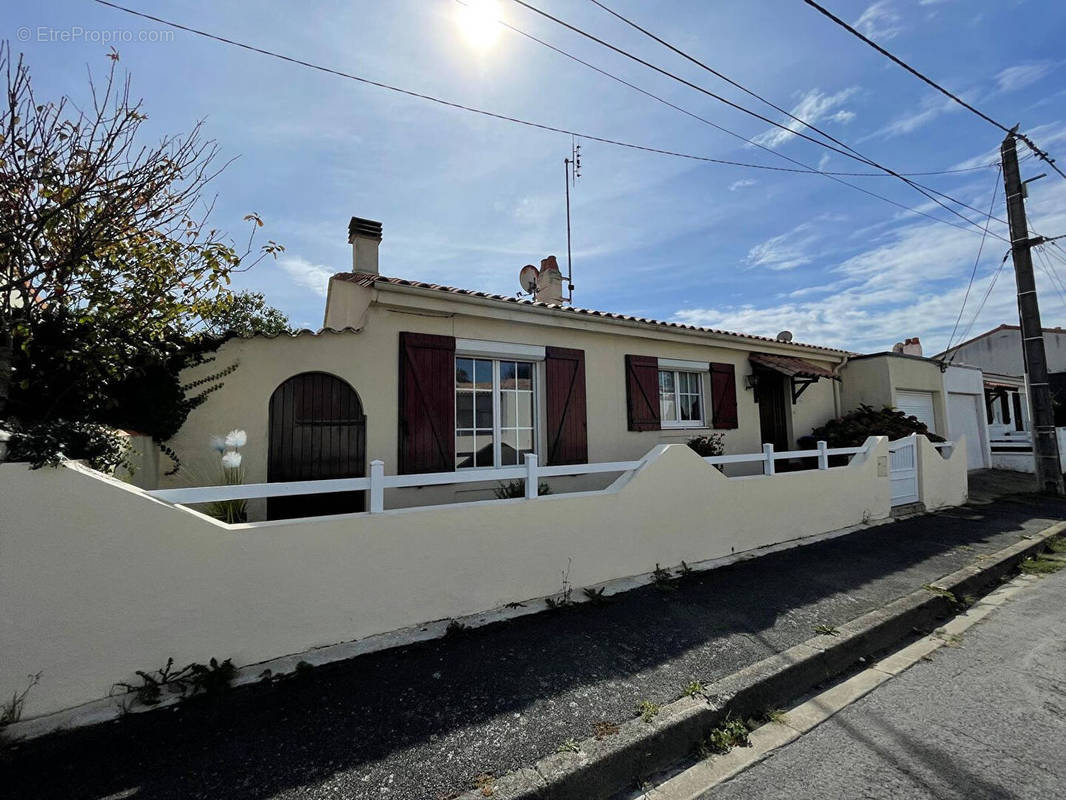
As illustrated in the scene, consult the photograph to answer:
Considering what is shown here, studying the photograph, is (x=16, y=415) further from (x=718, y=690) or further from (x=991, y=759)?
(x=991, y=759)

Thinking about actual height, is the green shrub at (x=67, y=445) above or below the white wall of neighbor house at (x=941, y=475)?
above

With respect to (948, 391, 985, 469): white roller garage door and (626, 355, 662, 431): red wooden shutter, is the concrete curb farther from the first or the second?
(948, 391, 985, 469): white roller garage door

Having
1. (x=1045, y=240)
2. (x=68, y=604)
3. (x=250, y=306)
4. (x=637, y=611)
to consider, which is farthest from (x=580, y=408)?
(x=250, y=306)

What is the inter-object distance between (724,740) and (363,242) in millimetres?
6626

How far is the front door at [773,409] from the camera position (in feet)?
28.5

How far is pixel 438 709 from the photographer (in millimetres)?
2543

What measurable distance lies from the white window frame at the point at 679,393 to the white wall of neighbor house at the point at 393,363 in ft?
0.32

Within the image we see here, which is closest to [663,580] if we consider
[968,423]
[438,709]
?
[438,709]

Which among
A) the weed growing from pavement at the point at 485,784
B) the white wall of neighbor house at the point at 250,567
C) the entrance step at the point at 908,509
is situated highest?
the white wall of neighbor house at the point at 250,567

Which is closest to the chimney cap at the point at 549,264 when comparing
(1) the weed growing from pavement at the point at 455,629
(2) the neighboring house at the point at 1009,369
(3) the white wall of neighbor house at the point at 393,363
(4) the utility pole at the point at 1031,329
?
(3) the white wall of neighbor house at the point at 393,363

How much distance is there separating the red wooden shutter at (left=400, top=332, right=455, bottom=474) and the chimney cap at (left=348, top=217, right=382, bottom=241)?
7.28ft

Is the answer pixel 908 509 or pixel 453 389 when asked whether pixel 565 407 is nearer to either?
pixel 453 389

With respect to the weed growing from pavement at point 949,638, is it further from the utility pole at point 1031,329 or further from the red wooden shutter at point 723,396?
the utility pole at point 1031,329

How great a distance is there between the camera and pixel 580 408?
20.9 feet
